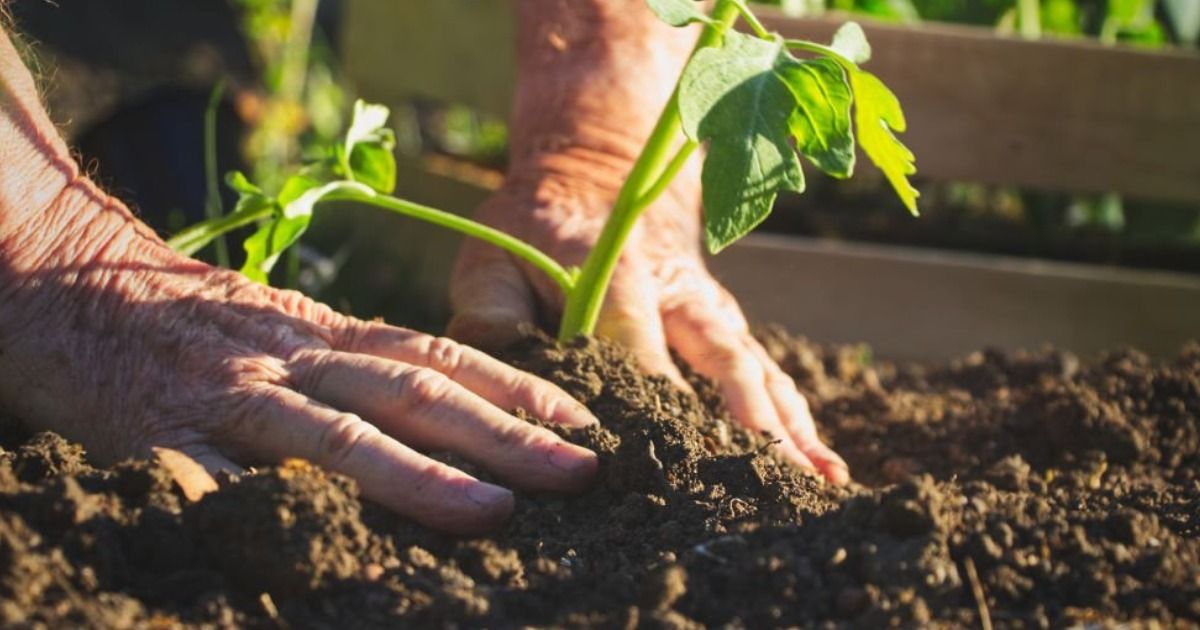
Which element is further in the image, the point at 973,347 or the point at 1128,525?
the point at 973,347

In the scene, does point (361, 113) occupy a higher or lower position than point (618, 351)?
higher

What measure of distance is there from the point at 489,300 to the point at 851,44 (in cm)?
73

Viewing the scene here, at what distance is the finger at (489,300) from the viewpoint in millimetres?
2166

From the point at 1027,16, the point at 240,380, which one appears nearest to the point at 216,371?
the point at 240,380

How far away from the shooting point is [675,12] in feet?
5.40


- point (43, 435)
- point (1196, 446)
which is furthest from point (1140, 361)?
point (43, 435)

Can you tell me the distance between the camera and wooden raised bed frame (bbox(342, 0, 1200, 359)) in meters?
3.44

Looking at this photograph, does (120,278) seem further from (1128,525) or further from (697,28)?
(697,28)

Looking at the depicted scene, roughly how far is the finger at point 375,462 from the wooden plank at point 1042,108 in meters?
2.02

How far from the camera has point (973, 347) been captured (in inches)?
138

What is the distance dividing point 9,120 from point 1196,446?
1.88m

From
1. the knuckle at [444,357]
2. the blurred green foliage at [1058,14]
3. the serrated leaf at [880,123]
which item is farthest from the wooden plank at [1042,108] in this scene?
the knuckle at [444,357]

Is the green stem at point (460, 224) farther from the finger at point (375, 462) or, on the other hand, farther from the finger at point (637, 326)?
the finger at point (375, 462)

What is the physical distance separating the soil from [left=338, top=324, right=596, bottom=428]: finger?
72 millimetres
